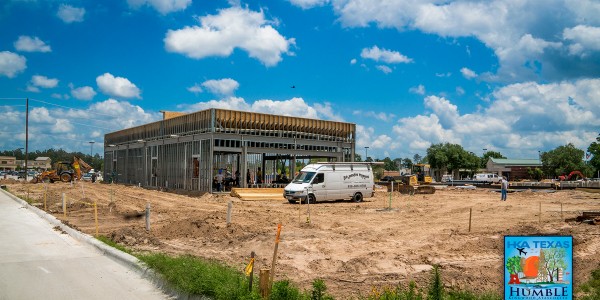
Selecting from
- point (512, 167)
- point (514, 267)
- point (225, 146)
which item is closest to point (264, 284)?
point (514, 267)

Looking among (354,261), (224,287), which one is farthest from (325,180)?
(224,287)

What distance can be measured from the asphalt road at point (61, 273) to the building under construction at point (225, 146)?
2207 cm

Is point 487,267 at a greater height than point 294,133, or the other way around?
point 294,133

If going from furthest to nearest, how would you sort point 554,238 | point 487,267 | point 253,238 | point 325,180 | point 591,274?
point 325,180, point 253,238, point 487,267, point 591,274, point 554,238

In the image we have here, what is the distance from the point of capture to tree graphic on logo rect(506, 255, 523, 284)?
12.8ft

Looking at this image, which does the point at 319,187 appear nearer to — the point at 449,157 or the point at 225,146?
the point at 225,146

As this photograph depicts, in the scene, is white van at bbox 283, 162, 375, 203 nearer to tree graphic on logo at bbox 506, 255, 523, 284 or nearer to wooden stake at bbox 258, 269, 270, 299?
wooden stake at bbox 258, 269, 270, 299

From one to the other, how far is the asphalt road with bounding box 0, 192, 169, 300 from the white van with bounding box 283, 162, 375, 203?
15.7 meters

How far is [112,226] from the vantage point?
17.6 metres

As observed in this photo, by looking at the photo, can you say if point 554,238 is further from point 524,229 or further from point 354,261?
point 524,229

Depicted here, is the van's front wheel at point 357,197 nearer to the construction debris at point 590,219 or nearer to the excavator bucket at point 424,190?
the excavator bucket at point 424,190

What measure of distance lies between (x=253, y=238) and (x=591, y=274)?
334 inches

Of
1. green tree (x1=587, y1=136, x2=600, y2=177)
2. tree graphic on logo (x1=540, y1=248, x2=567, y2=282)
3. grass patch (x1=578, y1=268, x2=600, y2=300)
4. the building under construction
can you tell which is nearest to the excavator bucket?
the building under construction

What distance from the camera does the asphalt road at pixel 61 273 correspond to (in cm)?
828
